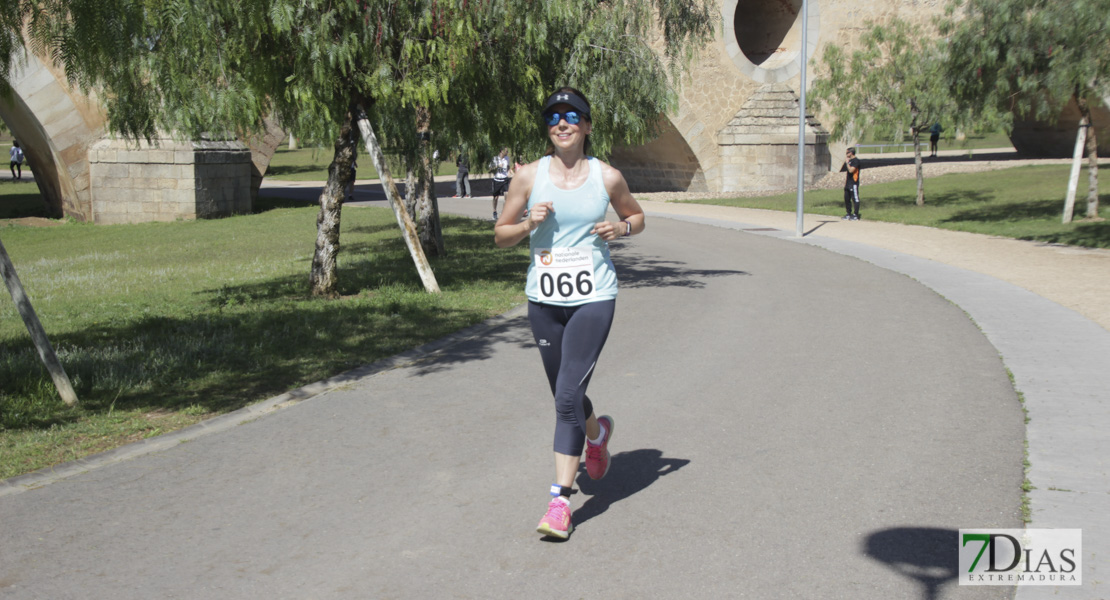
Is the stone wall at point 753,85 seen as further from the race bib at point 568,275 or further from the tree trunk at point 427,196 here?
the race bib at point 568,275

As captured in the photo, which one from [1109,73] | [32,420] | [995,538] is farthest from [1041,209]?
[32,420]

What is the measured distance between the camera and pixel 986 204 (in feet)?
78.3

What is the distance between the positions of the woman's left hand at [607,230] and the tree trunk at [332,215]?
24.6 feet

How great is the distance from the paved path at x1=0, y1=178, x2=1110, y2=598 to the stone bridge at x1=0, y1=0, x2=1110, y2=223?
60.4 ft

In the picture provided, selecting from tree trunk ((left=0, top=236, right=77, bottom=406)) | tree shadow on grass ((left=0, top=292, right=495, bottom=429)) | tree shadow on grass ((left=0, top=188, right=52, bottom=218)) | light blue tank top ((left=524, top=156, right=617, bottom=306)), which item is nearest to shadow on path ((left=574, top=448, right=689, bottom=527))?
light blue tank top ((left=524, top=156, right=617, bottom=306))

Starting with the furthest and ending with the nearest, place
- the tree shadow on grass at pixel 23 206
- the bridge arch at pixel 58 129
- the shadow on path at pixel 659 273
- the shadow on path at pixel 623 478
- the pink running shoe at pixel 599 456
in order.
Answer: the tree shadow on grass at pixel 23 206, the bridge arch at pixel 58 129, the shadow on path at pixel 659 273, the pink running shoe at pixel 599 456, the shadow on path at pixel 623 478

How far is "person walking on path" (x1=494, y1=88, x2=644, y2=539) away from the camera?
4445 millimetres

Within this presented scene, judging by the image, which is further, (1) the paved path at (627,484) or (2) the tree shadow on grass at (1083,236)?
(2) the tree shadow on grass at (1083,236)

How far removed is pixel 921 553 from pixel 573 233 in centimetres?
208

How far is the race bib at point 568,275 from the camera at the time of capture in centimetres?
444

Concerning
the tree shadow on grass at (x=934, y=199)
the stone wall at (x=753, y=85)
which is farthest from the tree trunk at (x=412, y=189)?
the stone wall at (x=753, y=85)

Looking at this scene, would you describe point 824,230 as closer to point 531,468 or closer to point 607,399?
point 607,399

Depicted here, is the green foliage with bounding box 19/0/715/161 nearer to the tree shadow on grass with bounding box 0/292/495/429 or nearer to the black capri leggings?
the tree shadow on grass with bounding box 0/292/495/429

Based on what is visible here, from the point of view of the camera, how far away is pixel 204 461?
550cm
